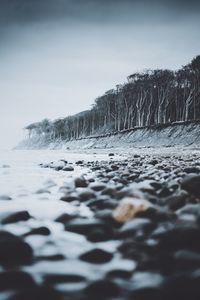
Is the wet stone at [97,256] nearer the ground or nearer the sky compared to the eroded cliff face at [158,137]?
nearer the ground

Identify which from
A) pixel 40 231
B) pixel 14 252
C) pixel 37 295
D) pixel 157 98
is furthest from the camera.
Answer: pixel 157 98

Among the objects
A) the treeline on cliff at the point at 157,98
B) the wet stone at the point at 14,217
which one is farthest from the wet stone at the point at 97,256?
the treeline on cliff at the point at 157,98

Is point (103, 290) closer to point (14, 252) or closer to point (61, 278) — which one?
point (61, 278)

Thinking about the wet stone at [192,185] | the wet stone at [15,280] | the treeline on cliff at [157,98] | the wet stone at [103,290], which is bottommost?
the wet stone at [103,290]

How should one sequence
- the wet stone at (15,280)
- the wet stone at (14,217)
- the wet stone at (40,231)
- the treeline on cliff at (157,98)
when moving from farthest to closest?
the treeline on cliff at (157,98)
the wet stone at (14,217)
the wet stone at (40,231)
the wet stone at (15,280)

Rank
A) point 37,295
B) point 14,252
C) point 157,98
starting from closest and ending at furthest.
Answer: point 37,295, point 14,252, point 157,98

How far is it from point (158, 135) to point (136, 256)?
28904 millimetres

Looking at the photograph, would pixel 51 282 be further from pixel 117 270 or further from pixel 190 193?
pixel 190 193

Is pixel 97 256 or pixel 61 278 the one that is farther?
pixel 97 256

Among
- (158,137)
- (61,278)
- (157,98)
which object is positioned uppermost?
(157,98)

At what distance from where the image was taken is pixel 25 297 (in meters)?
1.29

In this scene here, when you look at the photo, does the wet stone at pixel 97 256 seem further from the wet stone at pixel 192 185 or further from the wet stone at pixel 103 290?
the wet stone at pixel 192 185

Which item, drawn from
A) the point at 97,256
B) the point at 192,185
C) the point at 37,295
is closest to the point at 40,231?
the point at 97,256

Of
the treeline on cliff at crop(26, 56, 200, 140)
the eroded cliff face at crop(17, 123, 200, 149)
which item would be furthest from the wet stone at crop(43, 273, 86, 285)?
the treeline on cliff at crop(26, 56, 200, 140)
